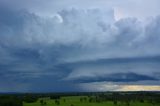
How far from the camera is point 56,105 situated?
510 ft

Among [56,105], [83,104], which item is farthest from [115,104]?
[56,105]

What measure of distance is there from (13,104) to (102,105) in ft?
126

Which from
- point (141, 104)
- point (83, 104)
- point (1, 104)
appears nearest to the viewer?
point (1, 104)

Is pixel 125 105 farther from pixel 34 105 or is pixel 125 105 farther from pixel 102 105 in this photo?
pixel 34 105

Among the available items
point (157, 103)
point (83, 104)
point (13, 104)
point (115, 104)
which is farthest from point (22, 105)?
point (157, 103)

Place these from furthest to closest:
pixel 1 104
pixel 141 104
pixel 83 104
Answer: pixel 141 104
pixel 83 104
pixel 1 104

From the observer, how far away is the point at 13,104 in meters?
151

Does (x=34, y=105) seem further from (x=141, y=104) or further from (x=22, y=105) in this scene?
(x=141, y=104)

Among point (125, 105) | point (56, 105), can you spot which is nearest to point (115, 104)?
point (125, 105)

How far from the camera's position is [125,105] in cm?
16975

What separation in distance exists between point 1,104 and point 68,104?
29261 millimetres

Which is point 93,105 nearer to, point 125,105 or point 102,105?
point 102,105

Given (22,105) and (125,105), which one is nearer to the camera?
(22,105)

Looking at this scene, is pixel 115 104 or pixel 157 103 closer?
pixel 115 104
